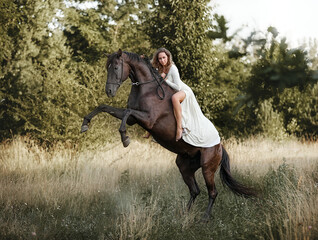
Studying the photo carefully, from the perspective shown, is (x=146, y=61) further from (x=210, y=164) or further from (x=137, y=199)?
(x=137, y=199)

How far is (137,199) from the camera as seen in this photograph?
21.7 feet

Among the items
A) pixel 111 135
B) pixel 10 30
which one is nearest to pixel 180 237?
pixel 111 135

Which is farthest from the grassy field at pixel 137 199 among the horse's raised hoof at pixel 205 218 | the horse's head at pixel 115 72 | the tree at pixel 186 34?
the tree at pixel 186 34

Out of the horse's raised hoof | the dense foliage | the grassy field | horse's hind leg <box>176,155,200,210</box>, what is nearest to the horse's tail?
the grassy field

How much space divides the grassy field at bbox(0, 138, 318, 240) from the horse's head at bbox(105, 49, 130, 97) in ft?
5.37

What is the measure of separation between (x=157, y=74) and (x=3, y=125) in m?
11.6

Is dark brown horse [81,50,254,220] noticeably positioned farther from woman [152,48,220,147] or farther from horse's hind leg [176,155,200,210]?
horse's hind leg [176,155,200,210]

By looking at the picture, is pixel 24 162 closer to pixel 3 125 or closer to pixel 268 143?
pixel 3 125

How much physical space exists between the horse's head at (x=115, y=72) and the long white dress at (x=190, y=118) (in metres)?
0.72

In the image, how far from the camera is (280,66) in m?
2.32

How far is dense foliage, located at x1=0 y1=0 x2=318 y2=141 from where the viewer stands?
251 centimetres

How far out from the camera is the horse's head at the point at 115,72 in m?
4.95

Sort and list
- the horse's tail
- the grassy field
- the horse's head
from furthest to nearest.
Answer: the horse's tail
the horse's head
the grassy field

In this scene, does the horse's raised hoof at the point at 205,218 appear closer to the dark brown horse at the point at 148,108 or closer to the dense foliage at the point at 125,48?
the dark brown horse at the point at 148,108
